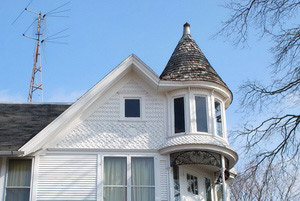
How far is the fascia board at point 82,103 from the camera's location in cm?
1633

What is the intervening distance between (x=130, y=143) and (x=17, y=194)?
13.2 feet

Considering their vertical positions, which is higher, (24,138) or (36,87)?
(36,87)

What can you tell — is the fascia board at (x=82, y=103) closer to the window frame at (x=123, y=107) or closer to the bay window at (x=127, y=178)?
the window frame at (x=123, y=107)

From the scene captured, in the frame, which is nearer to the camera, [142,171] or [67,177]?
[67,177]

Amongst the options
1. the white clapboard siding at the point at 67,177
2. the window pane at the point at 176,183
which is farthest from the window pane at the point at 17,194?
the window pane at the point at 176,183

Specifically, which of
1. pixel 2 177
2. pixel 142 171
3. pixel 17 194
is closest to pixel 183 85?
pixel 142 171

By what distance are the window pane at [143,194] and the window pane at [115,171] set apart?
45cm

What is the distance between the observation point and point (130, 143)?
17.2 meters

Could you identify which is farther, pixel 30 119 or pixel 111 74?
pixel 30 119

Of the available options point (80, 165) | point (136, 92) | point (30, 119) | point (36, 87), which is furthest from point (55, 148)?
point (36, 87)

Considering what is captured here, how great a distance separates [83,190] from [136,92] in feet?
13.1

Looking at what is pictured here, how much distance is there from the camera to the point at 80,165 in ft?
55.3

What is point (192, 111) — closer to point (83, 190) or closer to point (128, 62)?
point (128, 62)

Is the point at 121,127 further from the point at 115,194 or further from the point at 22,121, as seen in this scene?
the point at 22,121
